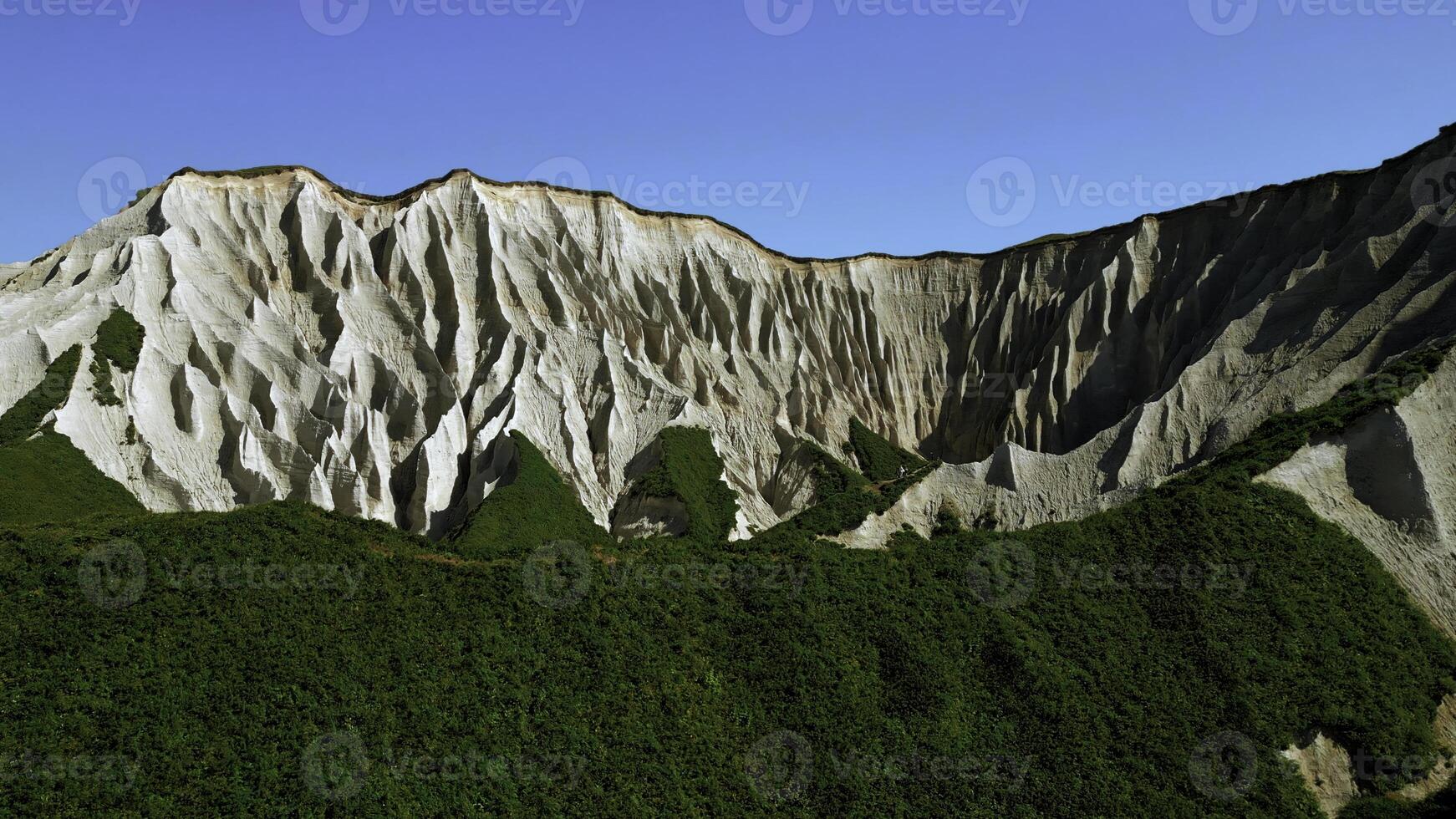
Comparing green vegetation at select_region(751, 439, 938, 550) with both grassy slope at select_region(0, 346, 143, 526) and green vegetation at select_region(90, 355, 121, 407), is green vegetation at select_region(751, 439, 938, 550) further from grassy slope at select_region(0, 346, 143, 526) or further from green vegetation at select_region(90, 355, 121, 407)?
green vegetation at select_region(90, 355, 121, 407)

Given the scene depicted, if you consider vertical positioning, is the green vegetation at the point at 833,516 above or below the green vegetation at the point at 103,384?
below

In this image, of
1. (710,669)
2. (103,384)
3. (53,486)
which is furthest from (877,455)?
(53,486)

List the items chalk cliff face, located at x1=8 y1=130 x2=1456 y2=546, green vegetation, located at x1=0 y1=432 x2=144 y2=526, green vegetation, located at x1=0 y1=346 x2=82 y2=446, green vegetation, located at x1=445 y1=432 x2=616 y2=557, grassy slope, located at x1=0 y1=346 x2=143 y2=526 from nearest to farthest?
green vegetation, located at x1=0 y1=432 x2=144 y2=526
grassy slope, located at x1=0 y1=346 x2=143 y2=526
green vegetation, located at x1=0 y1=346 x2=82 y2=446
green vegetation, located at x1=445 y1=432 x2=616 y2=557
chalk cliff face, located at x1=8 y1=130 x2=1456 y2=546

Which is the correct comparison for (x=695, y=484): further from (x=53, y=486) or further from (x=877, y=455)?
(x=53, y=486)

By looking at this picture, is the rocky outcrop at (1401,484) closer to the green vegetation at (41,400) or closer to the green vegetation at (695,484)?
the green vegetation at (695,484)

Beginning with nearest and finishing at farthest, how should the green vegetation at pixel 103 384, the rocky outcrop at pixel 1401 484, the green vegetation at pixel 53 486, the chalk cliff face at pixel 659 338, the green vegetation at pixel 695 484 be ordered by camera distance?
1. the rocky outcrop at pixel 1401 484
2. the green vegetation at pixel 53 486
3. the chalk cliff face at pixel 659 338
4. the green vegetation at pixel 103 384
5. the green vegetation at pixel 695 484

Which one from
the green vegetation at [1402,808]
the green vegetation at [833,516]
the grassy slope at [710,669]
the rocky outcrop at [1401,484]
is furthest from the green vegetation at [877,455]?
the green vegetation at [1402,808]

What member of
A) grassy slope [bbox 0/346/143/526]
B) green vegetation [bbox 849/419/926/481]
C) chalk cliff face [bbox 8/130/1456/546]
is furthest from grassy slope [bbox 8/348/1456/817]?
green vegetation [bbox 849/419/926/481]

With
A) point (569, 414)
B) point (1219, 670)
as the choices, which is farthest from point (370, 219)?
point (1219, 670)
